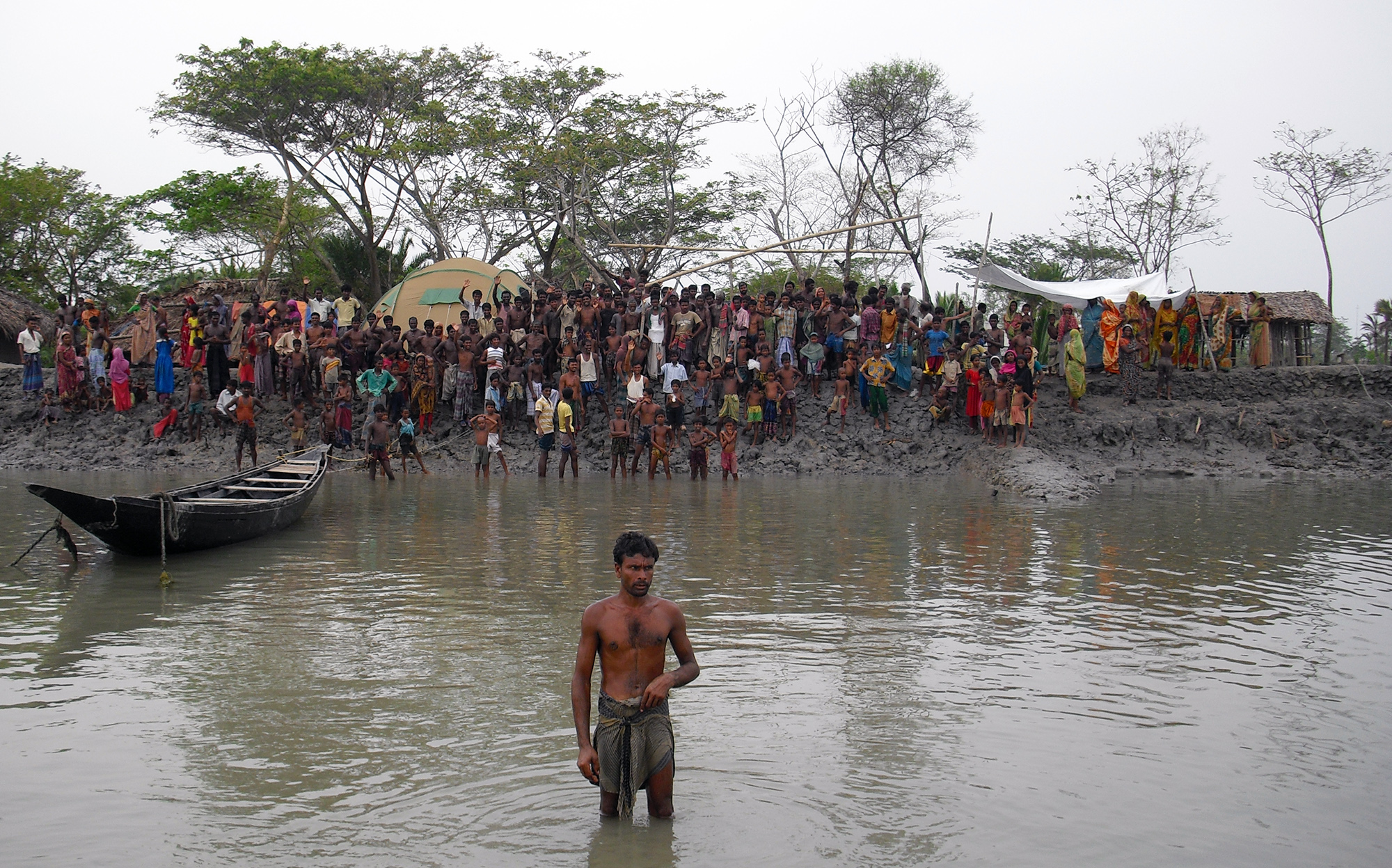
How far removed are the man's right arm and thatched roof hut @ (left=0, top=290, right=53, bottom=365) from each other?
25.0 meters

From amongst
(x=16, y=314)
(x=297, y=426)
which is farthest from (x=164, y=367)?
(x=16, y=314)

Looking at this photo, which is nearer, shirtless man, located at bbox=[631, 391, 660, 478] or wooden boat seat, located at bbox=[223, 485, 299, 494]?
wooden boat seat, located at bbox=[223, 485, 299, 494]

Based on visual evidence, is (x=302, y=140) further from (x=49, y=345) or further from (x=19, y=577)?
(x=19, y=577)

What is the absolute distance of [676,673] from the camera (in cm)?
417

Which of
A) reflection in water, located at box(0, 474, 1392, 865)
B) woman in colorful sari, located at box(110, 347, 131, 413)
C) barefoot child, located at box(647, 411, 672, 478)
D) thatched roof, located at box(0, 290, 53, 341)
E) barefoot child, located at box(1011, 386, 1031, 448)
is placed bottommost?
reflection in water, located at box(0, 474, 1392, 865)

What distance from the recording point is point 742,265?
1366 inches

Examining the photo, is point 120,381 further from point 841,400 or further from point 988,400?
point 988,400

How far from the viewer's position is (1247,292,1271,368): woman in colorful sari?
21.4m

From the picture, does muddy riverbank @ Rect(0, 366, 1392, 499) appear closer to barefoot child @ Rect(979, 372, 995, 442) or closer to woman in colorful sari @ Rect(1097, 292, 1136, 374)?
barefoot child @ Rect(979, 372, 995, 442)

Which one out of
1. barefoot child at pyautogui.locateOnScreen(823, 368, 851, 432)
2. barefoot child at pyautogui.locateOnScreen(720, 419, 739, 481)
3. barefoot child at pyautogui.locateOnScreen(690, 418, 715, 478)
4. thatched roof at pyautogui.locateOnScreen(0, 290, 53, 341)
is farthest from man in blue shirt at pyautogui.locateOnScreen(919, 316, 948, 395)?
thatched roof at pyautogui.locateOnScreen(0, 290, 53, 341)

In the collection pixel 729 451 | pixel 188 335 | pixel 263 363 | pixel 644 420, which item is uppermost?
pixel 188 335

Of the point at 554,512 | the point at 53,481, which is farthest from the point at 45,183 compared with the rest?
the point at 554,512

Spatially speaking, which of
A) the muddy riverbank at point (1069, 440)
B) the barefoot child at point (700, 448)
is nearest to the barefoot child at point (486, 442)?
the muddy riverbank at point (1069, 440)

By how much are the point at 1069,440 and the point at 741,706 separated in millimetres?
14873
